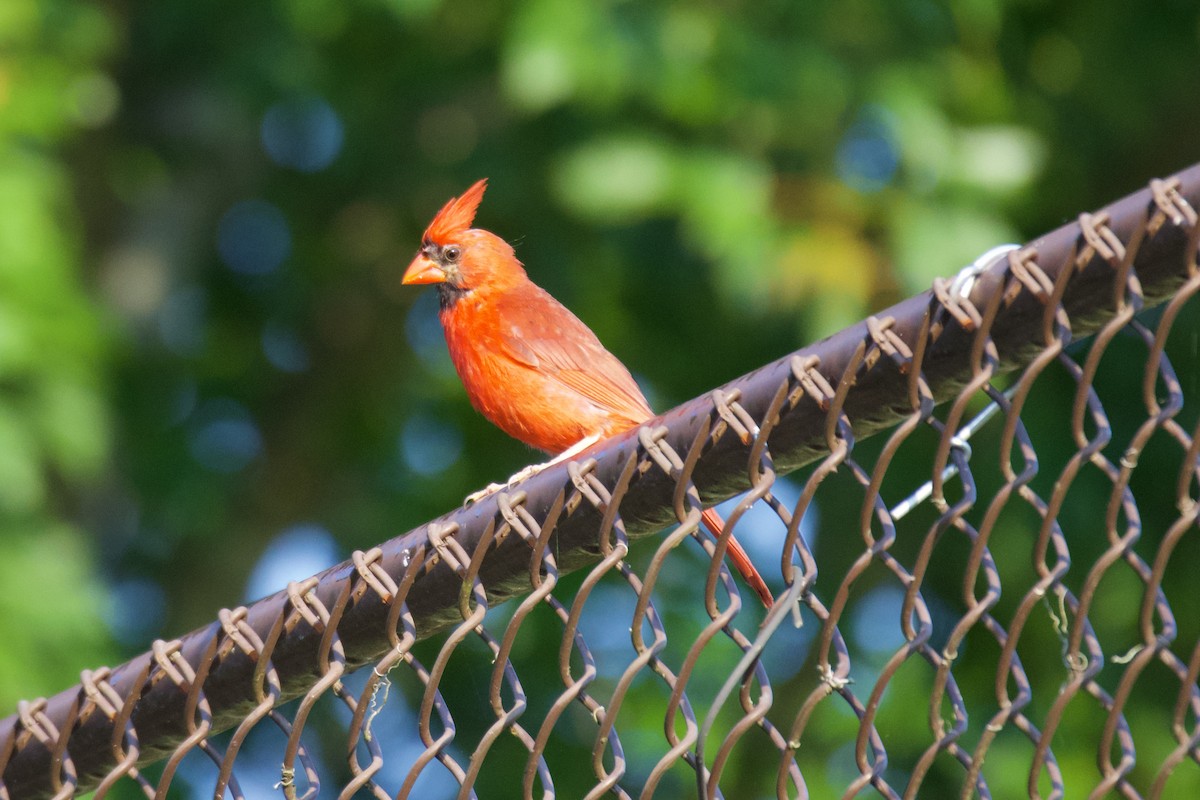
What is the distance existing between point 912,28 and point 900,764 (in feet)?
9.07

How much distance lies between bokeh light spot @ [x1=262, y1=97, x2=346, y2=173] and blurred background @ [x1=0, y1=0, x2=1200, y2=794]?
2cm

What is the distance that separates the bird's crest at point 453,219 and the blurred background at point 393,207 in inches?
23.8

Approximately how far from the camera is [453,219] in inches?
189

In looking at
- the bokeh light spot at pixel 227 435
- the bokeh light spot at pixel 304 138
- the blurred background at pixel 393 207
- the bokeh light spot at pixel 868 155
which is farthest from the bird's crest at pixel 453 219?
the bokeh light spot at pixel 227 435

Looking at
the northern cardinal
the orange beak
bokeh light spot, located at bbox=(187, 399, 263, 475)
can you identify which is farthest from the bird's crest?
bokeh light spot, located at bbox=(187, 399, 263, 475)

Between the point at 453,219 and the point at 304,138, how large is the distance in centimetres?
318

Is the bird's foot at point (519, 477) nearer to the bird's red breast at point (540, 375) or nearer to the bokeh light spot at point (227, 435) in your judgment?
the bird's red breast at point (540, 375)

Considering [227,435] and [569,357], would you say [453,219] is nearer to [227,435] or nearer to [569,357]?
[569,357]

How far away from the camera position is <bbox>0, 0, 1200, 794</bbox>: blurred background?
17.2 feet

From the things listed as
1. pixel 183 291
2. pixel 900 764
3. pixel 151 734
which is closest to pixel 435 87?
pixel 183 291

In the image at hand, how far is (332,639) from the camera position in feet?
6.93

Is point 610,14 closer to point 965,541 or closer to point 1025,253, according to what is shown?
point 965,541

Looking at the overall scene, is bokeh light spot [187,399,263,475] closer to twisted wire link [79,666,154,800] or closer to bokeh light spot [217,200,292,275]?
bokeh light spot [217,200,292,275]

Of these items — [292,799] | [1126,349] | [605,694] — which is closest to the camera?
[292,799]
